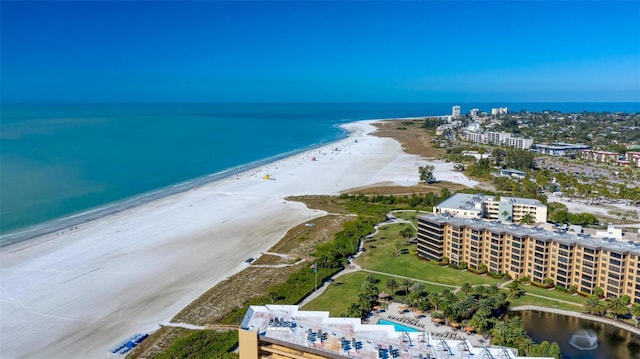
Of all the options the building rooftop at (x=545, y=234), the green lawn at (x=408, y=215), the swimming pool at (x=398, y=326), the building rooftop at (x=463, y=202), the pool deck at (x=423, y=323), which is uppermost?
the building rooftop at (x=463, y=202)

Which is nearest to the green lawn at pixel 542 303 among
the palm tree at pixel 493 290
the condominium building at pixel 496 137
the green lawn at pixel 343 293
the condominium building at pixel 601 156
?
the palm tree at pixel 493 290

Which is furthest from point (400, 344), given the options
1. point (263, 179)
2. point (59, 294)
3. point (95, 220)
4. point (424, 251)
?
point (263, 179)

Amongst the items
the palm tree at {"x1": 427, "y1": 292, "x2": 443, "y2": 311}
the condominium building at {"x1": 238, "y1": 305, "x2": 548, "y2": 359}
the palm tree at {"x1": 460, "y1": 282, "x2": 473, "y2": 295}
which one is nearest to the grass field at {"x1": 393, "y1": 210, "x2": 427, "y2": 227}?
the palm tree at {"x1": 460, "y1": 282, "x2": 473, "y2": 295}

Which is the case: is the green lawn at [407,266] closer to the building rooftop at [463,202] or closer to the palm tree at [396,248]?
the palm tree at [396,248]

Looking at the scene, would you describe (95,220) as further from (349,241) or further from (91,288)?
(349,241)

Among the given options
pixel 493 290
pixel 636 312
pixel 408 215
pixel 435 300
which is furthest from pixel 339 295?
pixel 408 215
